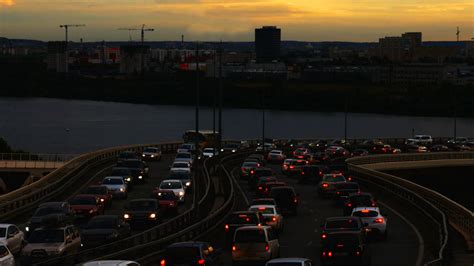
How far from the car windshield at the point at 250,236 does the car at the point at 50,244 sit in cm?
336

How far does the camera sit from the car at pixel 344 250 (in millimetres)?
22656

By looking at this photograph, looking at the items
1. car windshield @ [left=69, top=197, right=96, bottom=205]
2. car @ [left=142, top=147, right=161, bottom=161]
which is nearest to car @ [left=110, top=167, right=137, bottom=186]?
car windshield @ [left=69, top=197, right=96, bottom=205]

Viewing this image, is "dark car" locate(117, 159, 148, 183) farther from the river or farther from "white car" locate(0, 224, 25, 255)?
the river

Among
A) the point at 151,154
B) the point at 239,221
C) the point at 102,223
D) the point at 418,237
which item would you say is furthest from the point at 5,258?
the point at 151,154

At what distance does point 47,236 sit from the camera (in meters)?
23.2

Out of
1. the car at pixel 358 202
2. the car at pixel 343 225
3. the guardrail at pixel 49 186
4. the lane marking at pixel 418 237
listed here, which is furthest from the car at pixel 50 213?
the lane marking at pixel 418 237

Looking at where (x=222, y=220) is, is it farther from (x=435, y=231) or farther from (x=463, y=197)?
(x=463, y=197)

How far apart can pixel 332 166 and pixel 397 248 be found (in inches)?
949

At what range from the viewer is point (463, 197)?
7056 cm

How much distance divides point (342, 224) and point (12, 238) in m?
7.21

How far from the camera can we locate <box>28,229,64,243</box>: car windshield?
23.1m

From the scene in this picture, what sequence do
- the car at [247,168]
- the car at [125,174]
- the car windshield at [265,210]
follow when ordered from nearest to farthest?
the car windshield at [265,210], the car at [125,174], the car at [247,168]

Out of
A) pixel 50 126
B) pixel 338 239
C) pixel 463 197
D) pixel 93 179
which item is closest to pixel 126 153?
pixel 93 179

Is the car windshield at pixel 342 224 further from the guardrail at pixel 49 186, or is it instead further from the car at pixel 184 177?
the car at pixel 184 177
